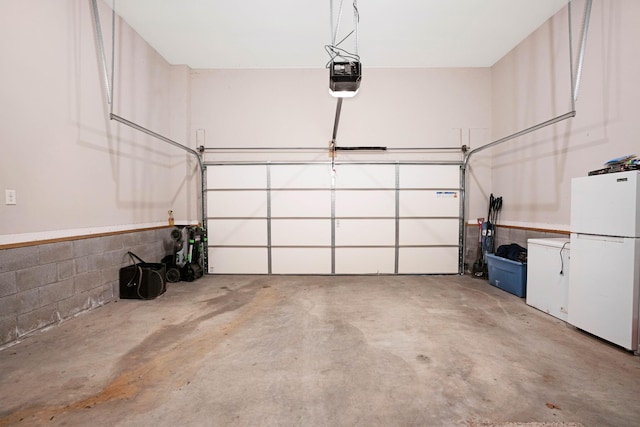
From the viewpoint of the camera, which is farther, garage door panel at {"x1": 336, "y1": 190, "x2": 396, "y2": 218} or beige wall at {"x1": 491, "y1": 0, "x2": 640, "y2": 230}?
garage door panel at {"x1": 336, "y1": 190, "x2": 396, "y2": 218}

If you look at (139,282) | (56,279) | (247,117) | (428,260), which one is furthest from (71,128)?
(428,260)

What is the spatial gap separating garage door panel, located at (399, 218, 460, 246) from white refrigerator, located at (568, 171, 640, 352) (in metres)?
2.17

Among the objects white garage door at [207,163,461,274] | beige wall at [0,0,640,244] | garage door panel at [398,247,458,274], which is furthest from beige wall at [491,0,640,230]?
garage door panel at [398,247,458,274]

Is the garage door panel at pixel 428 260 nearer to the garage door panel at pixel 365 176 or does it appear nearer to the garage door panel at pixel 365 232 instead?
the garage door panel at pixel 365 232

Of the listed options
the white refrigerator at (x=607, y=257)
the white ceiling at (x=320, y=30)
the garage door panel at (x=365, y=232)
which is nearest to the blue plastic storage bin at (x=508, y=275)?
the white refrigerator at (x=607, y=257)

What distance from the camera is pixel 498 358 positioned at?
6.95 feet

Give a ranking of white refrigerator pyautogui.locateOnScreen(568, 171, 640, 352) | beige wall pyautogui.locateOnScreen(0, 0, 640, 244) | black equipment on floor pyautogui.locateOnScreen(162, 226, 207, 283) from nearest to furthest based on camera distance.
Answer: white refrigerator pyautogui.locateOnScreen(568, 171, 640, 352), beige wall pyautogui.locateOnScreen(0, 0, 640, 244), black equipment on floor pyautogui.locateOnScreen(162, 226, 207, 283)

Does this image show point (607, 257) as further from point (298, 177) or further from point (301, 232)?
point (298, 177)

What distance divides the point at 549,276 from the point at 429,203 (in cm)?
213

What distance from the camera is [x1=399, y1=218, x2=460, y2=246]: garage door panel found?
4.81 metres

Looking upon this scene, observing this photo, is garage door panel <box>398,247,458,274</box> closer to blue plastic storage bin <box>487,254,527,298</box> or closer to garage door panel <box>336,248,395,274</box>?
garage door panel <box>336,248,395,274</box>

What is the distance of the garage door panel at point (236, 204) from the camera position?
4.80m

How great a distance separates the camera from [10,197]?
233cm

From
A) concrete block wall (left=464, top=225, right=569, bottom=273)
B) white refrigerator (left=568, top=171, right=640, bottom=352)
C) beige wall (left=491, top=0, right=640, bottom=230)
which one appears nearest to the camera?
white refrigerator (left=568, top=171, right=640, bottom=352)
